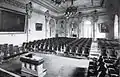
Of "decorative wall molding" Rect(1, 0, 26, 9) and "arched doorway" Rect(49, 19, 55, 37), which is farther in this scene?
"arched doorway" Rect(49, 19, 55, 37)

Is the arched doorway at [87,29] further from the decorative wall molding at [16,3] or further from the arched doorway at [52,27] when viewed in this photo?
the decorative wall molding at [16,3]

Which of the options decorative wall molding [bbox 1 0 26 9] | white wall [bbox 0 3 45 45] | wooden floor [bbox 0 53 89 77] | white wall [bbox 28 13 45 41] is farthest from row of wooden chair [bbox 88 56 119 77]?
white wall [bbox 28 13 45 41]

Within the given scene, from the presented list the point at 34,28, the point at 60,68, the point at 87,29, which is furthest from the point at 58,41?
the point at 87,29

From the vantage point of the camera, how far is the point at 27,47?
731cm

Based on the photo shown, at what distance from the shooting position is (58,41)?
9.27 meters

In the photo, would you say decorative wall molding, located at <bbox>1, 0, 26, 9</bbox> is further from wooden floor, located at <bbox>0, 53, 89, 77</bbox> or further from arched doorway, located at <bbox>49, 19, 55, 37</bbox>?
arched doorway, located at <bbox>49, 19, 55, 37</bbox>

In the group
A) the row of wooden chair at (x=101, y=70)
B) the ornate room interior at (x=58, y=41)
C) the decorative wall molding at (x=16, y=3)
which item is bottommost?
the row of wooden chair at (x=101, y=70)

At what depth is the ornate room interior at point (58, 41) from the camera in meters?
2.55

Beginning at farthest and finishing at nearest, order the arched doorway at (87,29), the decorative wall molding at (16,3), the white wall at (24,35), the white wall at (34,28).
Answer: the arched doorway at (87,29) < the white wall at (34,28) < the decorative wall molding at (16,3) < the white wall at (24,35)

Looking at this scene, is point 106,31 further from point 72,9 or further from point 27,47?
point 27,47

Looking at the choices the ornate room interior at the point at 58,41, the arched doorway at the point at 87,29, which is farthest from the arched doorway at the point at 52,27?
the arched doorway at the point at 87,29

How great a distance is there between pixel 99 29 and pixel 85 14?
318cm

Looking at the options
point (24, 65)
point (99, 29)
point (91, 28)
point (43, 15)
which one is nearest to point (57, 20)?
point (43, 15)

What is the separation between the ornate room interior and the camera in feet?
8.36
